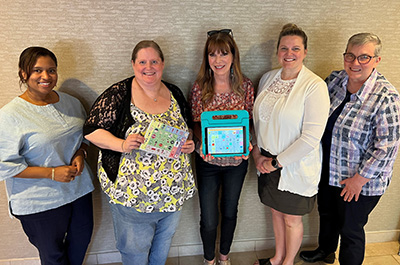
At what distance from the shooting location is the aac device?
1532mm

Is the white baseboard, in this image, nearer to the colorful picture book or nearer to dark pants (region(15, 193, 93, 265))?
dark pants (region(15, 193, 93, 265))

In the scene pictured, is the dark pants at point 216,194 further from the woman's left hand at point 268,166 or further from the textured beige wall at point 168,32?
the textured beige wall at point 168,32

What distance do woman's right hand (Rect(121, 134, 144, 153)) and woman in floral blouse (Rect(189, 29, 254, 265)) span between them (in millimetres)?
396

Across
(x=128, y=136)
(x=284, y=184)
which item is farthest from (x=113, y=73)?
(x=284, y=184)

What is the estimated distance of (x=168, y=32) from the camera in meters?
1.71

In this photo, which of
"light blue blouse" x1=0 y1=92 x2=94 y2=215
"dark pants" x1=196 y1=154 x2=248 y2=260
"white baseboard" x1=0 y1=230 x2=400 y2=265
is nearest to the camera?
"light blue blouse" x1=0 y1=92 x2=94 y2=215

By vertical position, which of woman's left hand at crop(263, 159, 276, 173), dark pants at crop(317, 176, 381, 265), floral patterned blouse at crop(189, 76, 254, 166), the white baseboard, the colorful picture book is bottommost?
the white baseboard

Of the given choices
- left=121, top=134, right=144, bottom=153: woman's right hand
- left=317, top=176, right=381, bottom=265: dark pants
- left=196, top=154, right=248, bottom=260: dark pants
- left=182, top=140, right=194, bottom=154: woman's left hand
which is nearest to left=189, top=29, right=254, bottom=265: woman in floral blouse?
left=196, top=154, right=248, bottom=260: dark pants

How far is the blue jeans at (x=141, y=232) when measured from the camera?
59.9 inches

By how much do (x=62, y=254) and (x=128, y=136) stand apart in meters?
0.82

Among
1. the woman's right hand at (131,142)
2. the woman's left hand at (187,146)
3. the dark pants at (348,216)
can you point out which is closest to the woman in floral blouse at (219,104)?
the woman's left hand at (187,146)

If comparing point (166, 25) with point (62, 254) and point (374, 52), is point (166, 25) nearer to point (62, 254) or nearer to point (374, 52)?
point (374, 52)

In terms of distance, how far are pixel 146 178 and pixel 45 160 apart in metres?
0.54

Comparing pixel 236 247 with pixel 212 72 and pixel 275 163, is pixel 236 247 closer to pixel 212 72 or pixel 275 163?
pixel 275 163
